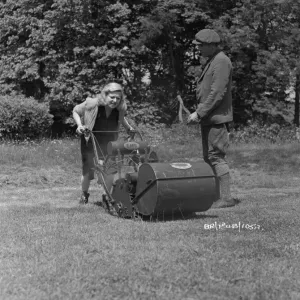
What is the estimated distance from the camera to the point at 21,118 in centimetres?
1683

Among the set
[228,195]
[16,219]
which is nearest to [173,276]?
[16,219]

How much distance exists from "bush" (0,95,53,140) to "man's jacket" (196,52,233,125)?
11.0 m

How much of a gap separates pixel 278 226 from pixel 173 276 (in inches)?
74.7

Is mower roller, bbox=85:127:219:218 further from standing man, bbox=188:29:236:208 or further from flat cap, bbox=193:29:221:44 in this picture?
flat cap, bbox=193:29:221:44

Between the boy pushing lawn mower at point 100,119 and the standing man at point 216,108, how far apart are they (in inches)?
35.7

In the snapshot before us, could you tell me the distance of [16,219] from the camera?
19.0 feet

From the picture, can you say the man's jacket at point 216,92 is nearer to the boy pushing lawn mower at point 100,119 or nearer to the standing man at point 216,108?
the standing man at point 216,108

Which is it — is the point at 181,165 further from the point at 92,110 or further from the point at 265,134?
the point at 265,134

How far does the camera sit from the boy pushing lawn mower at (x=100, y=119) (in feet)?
21.7

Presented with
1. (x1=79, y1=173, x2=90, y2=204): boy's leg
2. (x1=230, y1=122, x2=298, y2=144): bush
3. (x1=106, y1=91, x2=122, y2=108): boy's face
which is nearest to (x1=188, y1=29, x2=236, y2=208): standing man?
(x1=106, y1=91, x2=122, y2=108): boy's face

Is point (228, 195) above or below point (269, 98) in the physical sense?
below

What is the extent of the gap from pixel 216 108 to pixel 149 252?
9.29 feet

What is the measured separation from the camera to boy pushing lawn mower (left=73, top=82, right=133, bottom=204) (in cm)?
662

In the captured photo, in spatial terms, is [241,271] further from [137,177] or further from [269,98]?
[269,98]
